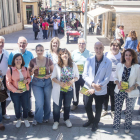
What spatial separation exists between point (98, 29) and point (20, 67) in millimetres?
18419

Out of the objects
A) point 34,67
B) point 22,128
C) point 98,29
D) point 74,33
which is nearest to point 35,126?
point 22,128

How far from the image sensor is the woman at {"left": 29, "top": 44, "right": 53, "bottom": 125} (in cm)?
411

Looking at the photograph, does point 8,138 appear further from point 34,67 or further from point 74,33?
point 74,33

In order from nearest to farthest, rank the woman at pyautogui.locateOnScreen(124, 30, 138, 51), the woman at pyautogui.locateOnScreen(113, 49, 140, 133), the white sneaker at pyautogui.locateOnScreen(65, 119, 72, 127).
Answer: the woman at pyautogui.locateOnScreen(113, 49, 140, 133)
the white sneaker at pyautogui.locateOnScreen(65, 119, 72, 127)
the woman at pyautogui.locateOnScreen(124, 30, 138, 51)

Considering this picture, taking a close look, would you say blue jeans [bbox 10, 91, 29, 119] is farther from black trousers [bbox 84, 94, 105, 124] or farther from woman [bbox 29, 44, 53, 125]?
black trousers [bbox 84, 94, 105, 124]

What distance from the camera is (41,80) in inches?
162

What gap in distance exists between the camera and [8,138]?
3986 mm

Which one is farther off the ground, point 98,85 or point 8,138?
point 98,85

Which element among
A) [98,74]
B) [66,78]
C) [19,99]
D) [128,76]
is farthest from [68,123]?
[128,76]

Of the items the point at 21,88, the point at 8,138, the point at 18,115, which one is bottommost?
the point at 8,138

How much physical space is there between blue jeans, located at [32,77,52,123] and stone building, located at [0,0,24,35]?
60.6 feet

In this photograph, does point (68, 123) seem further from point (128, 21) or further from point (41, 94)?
point (128, 21)

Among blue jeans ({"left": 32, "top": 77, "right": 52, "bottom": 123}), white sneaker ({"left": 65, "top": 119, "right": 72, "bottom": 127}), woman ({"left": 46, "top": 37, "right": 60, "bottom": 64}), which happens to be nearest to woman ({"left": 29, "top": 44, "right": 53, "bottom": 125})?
blue jeans ({"left": 32, "top": 77, "right": 52, "bottom": 123})

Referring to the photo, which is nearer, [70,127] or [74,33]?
[70,127]
